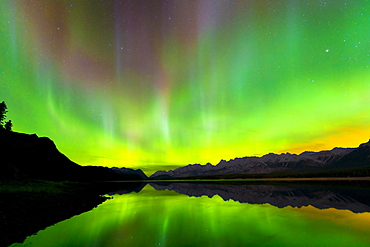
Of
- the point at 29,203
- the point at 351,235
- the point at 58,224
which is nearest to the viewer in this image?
the point at 351,235

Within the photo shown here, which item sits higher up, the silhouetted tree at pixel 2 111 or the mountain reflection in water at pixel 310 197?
the silhouetted tree at pixel 2 111

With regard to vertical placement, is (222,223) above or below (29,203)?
below

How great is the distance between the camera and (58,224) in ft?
65.2

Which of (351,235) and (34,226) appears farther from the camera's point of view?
(34,226)

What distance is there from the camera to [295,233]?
623 inches

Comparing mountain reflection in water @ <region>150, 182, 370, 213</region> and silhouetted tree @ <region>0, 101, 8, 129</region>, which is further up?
silhouetted tree @ <region>0, 101, 8, 129</region>

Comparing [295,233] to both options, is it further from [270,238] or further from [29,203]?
[29,203]

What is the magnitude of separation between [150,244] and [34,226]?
1300 cm

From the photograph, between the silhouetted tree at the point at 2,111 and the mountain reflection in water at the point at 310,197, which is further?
the silhouetted tree at the point at 2,111

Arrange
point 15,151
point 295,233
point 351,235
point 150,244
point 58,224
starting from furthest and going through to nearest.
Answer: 1. point 15,151
2. point 58,224
3. point 295,233
4. point 351,235
5. point 150,244

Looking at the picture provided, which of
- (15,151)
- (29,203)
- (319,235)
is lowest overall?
(319,235)

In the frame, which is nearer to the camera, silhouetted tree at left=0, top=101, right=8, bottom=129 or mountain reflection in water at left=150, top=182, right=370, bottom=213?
mountain reflection in water at left=150, top=182, right=370, bottom=213

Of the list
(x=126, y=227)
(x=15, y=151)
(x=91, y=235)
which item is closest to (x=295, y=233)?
(x=126, y=227)

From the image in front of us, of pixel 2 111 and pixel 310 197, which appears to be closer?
pixel 310 197
